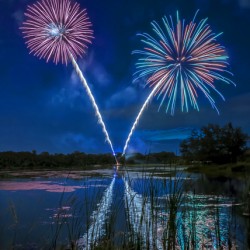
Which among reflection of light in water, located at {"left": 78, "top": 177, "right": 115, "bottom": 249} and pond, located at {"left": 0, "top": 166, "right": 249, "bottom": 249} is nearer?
pond, located at {"left": 0, "top": 166, "right": 249, "bottom": 249}

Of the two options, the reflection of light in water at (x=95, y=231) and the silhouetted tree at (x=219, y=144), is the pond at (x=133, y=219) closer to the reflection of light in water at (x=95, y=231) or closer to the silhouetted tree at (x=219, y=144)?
the reflection of light in water at (x=95, y=231)

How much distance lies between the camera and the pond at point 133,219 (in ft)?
20.8

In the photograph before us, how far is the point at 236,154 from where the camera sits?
2798 inches

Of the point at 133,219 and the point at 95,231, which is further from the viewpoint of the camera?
the point at 95,231

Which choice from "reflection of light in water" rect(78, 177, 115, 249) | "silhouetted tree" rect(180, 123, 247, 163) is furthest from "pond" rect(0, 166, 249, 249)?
"silhouetted tree" rect(180, 123, 247, 163)

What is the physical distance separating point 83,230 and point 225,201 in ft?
40.2

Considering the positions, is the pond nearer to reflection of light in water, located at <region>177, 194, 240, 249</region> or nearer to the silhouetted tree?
reflection of light in water, located at <region>177, 194, 240, 249</region>

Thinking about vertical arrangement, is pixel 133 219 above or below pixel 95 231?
above

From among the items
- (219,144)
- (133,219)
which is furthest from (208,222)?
(219,144)

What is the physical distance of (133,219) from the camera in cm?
1175

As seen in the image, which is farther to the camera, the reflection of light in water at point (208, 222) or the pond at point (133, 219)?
the reflection of light in water at point (208, 222)

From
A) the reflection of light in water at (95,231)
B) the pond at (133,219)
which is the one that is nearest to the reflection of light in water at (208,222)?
the pond at (133,219)

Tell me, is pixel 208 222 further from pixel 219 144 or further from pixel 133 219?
pixel 219 144

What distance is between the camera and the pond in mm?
6344
